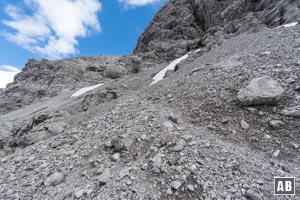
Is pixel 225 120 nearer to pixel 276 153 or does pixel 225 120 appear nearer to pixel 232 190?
pixel 276 153

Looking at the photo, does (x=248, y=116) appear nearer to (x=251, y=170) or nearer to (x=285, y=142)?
(x=285, y=142)

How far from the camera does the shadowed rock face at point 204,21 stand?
2122 centimetres

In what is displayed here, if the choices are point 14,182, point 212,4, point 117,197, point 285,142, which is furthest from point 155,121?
point 212,4

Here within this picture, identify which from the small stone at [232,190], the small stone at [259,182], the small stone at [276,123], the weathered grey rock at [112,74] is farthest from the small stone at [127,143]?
the weathered grey rock at [112,74]

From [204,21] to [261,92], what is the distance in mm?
47765

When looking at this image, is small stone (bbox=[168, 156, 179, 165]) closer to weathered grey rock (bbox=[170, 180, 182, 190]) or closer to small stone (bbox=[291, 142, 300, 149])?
weathered grey rock (bbox=[170, 180, 182, 190])

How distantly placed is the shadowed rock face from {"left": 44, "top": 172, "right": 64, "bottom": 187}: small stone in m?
21.4

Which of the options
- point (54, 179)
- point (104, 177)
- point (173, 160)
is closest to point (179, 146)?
point (173, 160)

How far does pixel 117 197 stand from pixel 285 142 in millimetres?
4930

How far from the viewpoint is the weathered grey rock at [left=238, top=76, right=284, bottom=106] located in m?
5.98

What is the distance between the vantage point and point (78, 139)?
719 centimetres

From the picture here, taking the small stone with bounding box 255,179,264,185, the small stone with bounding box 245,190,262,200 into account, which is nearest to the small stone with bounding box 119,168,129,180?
the small stone with bounding box 245,190,262,200

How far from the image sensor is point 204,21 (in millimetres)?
47188

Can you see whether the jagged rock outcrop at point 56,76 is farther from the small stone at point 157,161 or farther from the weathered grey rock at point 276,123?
the small stone at point 157,161
